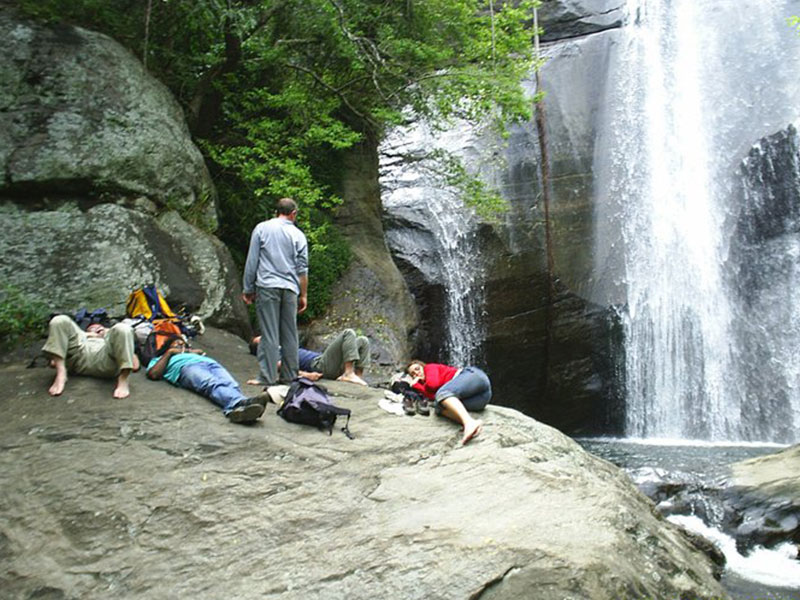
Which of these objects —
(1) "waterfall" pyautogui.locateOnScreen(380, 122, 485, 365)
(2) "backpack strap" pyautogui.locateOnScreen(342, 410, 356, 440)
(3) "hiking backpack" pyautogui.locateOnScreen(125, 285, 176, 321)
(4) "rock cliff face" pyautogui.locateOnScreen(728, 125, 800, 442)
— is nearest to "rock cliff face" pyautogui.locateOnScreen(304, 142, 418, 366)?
(1) "waterfall" pyautogui.locateOnScreen(380, 122, 485, 365)

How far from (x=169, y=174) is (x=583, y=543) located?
765 centimetres

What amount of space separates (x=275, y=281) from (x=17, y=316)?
276cm

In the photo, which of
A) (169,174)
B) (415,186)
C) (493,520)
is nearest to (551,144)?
(415,186)

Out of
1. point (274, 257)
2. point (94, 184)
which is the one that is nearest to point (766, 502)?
point (274, 257)

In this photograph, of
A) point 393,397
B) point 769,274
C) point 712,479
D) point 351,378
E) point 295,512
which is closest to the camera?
point 295,512

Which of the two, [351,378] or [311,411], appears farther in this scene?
[351,378]

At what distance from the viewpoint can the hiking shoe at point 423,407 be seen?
599 cm

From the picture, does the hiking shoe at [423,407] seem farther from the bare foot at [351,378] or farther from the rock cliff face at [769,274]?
the rock cliff face at [769,274]

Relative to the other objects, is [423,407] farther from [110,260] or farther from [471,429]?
[110,260]

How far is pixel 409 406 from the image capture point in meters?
6.07

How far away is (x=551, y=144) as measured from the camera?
657 inches

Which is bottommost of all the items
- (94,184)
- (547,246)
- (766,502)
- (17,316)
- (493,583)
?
(766,502)

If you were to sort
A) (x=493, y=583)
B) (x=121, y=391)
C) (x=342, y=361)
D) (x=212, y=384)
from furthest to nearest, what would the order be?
1. (x=342, y=361)
2. (x=212, y=384)
3. (x=121, y=391)
4. (x=493, y=583)

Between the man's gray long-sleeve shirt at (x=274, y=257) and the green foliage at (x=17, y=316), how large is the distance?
89.4 inches
